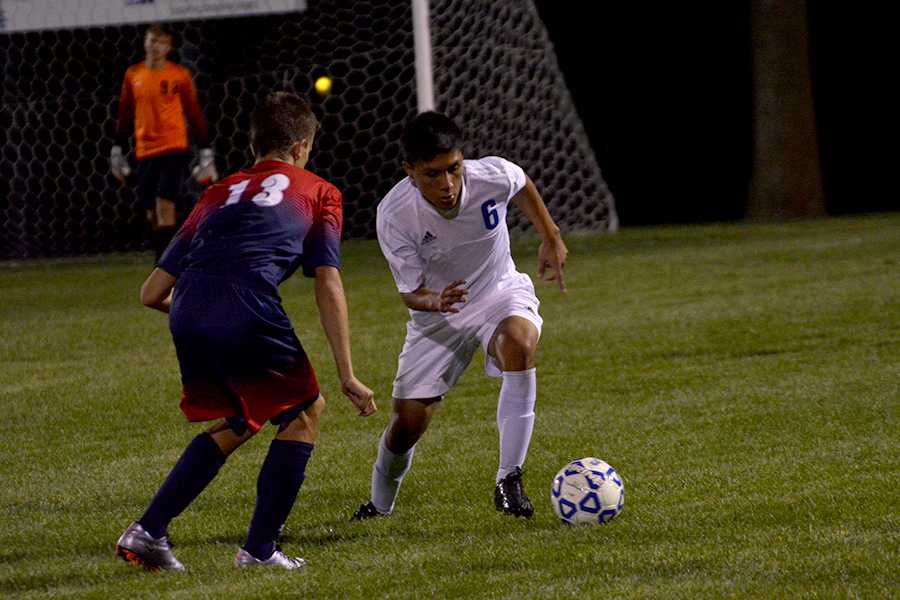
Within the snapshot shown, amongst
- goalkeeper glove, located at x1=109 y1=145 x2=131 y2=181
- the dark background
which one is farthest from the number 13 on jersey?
the dark background

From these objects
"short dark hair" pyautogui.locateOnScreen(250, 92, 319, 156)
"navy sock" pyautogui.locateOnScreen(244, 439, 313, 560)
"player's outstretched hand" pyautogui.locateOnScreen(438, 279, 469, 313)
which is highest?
"short dark hair" pyautogui.locateOnScreen(250, 92, 319, 156)

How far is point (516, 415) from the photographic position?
466cm

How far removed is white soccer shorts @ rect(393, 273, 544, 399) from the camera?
4.71m

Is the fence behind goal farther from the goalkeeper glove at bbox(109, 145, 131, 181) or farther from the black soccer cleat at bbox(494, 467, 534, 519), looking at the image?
the black soccer cleat at bbox(494, 467, 534, 519)

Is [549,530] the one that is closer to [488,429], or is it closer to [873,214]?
[488,429]

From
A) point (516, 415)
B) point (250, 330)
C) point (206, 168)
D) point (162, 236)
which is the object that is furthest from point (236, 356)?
point (162, 236)

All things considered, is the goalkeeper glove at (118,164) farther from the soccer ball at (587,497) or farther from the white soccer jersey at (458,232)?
the soccer ball at (587,497)

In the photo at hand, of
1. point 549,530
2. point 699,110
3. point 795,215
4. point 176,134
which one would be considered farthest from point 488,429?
point 699,110

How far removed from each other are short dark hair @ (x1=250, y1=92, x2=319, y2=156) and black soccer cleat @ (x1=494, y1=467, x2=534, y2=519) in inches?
48.9

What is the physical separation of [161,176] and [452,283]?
696 cm

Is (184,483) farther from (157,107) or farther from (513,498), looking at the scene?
(157,107)

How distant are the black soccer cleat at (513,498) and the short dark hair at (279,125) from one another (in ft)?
4.07

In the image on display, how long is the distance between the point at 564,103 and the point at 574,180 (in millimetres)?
837

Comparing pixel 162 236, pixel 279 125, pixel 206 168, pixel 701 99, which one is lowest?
pixel 701 99
